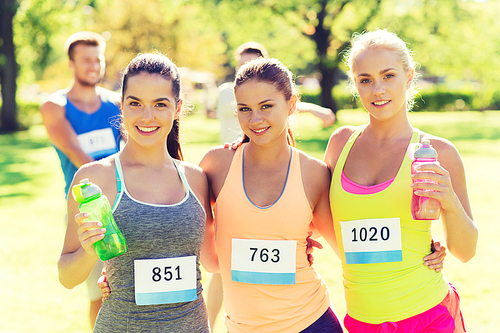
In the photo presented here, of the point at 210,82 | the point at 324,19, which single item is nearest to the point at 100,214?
the point at 324,19

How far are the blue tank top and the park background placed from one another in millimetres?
828

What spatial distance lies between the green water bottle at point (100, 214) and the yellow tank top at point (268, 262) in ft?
1.96

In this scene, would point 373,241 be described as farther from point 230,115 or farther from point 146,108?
point 230,115

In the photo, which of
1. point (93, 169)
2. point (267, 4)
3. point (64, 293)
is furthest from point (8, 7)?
point (93, 169)

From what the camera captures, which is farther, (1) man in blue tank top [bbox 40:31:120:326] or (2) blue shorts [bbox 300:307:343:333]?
(1) man in blue tank top [bbox 40:31:120:326]

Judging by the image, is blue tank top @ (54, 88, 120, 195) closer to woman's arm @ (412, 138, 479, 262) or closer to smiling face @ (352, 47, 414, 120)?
smiling face @ (352, 47, 414, 120)

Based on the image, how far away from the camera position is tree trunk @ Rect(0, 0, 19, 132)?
70.9 feet

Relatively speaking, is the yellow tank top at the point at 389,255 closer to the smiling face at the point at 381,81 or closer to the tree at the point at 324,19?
the smiling face at the point at 381,81

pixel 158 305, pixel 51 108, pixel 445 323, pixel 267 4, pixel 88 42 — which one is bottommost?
pixel 445 323

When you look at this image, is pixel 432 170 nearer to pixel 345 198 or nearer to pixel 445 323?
pixel 345 198

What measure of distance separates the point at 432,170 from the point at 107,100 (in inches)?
114

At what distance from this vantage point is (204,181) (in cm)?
240

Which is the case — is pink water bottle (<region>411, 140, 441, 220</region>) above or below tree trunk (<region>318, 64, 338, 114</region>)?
below

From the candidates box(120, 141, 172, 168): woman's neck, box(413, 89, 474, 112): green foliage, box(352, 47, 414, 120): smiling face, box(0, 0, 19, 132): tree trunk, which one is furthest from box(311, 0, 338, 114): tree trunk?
box(120, 141, 172, 168): woman's neck
